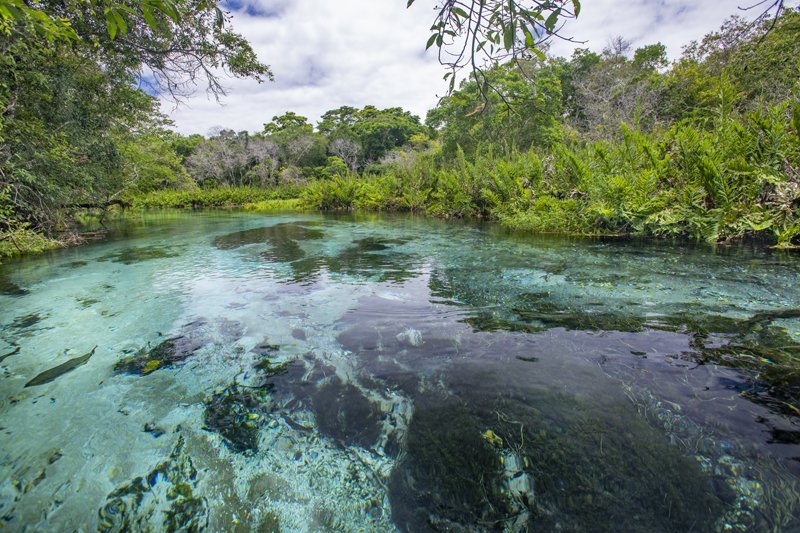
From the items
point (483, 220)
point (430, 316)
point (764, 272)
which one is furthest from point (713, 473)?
point (483, 220)

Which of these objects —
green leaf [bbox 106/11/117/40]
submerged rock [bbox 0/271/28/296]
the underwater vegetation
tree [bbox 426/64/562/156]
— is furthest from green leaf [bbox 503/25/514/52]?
tree [bbox 426/64/562/156]

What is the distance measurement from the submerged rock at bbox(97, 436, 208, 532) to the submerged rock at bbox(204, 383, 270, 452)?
0.74 feet

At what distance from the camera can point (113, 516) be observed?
1435 mm

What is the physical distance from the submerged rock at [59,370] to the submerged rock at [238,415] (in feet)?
4.13

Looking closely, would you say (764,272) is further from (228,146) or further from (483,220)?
(228,146)

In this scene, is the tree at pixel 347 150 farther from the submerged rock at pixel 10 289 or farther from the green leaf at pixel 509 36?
the green leaf at pixel 509 36

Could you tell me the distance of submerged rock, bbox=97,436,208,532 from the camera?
140 centimetres

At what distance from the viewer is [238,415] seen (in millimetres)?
2025

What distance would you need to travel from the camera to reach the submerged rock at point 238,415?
1845mm

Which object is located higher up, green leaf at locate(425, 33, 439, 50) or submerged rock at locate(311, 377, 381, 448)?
green leaf at locate(425, 33, 439, 50)

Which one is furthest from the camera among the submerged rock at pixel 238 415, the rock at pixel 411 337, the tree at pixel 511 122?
the tree at pixel 511 122

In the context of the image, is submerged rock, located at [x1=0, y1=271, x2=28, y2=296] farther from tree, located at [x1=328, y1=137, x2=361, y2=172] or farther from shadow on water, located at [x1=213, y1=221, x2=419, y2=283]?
tree, located at [x1=328, y1=137, x2=361, y2=172]

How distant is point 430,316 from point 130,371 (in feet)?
7.81

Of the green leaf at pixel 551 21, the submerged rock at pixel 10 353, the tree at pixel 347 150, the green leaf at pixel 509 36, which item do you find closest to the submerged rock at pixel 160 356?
the submerged rock at pixel 10 353
